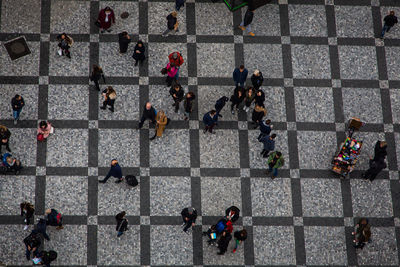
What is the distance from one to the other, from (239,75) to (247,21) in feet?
6.63

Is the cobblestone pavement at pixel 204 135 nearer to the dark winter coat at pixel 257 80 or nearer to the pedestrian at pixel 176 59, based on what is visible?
the dark winter coat at pixel 257 80

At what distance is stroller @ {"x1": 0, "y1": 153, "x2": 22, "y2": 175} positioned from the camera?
15.1 m

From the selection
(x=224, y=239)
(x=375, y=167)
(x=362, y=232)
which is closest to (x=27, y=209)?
(x=224, y=239)

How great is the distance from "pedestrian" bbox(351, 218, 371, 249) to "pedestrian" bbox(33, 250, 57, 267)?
804 centimetres

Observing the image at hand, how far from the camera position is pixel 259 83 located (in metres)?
16.6

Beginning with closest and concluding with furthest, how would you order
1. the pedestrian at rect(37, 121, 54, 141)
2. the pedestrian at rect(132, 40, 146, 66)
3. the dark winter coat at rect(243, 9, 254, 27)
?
1. the pedestrian at rect(37, 121, 54, 141)
2. the pedestrian at rect(132, 40, 146, 66)
3. the dark winter coat at rect(243, 9, 254, 27)

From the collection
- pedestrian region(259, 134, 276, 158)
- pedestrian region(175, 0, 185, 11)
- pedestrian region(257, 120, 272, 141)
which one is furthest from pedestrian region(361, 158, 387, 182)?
pedestrian region(175, 0, 185, 11)

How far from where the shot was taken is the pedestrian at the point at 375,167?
1569 centimetres

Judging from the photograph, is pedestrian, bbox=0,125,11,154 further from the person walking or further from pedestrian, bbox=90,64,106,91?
the person walking

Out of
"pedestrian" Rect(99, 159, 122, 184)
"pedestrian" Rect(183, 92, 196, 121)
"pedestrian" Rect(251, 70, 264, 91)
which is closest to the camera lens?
"pedestrian" Rect(99, 159, 122, 184)

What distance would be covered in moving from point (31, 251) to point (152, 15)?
812cm

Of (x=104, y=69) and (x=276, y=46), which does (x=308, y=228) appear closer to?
(x=276, y=46)

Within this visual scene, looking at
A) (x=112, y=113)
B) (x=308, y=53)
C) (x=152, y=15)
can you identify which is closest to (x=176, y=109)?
(x=112, y=113)

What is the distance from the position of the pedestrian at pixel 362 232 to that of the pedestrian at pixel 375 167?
1.58m
